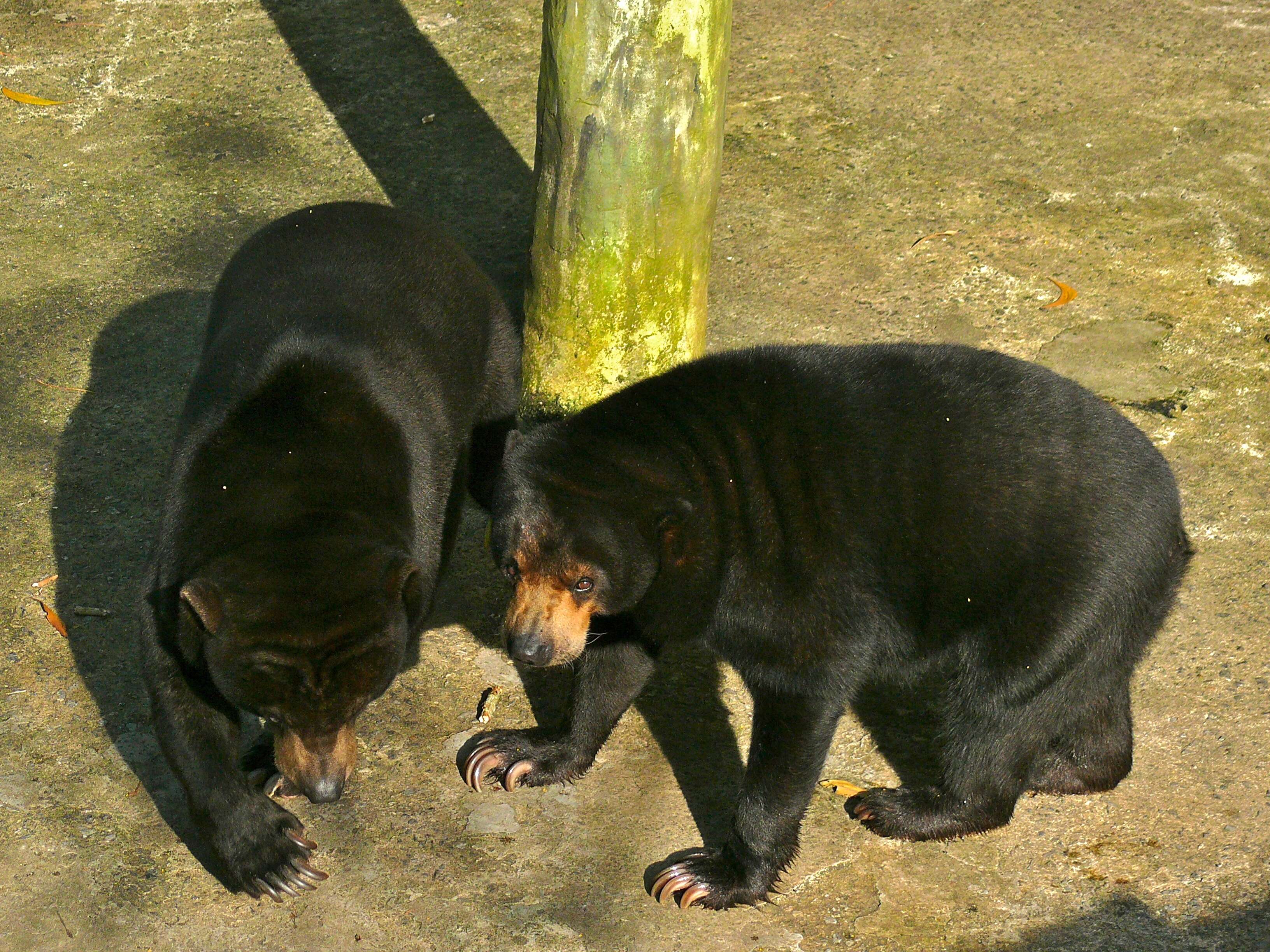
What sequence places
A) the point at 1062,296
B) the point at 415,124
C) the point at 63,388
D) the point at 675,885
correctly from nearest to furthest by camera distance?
the point at 675,885
the point at 63,388
the point at 1062,296
the point at 415,124

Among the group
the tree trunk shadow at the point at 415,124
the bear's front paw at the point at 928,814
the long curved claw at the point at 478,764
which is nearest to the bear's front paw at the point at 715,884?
the bear's front paw at the point at 928,814

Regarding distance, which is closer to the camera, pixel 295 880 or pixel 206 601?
pixel 206 601

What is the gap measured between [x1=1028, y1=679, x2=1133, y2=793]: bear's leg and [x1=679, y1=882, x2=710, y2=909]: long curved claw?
95cm

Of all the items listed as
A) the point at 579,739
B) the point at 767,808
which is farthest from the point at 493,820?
the point at 767,808

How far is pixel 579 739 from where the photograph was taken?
426 centimetres

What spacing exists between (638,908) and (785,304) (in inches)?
120

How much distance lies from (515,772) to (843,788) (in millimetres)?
965

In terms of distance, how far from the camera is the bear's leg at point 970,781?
386 centimetres

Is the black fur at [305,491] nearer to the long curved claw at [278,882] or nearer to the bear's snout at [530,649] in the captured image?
the long curved claw at [278,882]

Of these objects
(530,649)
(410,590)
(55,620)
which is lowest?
(55,620)

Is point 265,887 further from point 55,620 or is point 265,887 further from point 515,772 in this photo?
point 55,620

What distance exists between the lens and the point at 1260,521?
507 cm

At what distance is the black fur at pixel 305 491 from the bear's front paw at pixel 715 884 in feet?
3.07

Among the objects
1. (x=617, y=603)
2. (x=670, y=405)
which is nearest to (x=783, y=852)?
(x=617, y=603)
